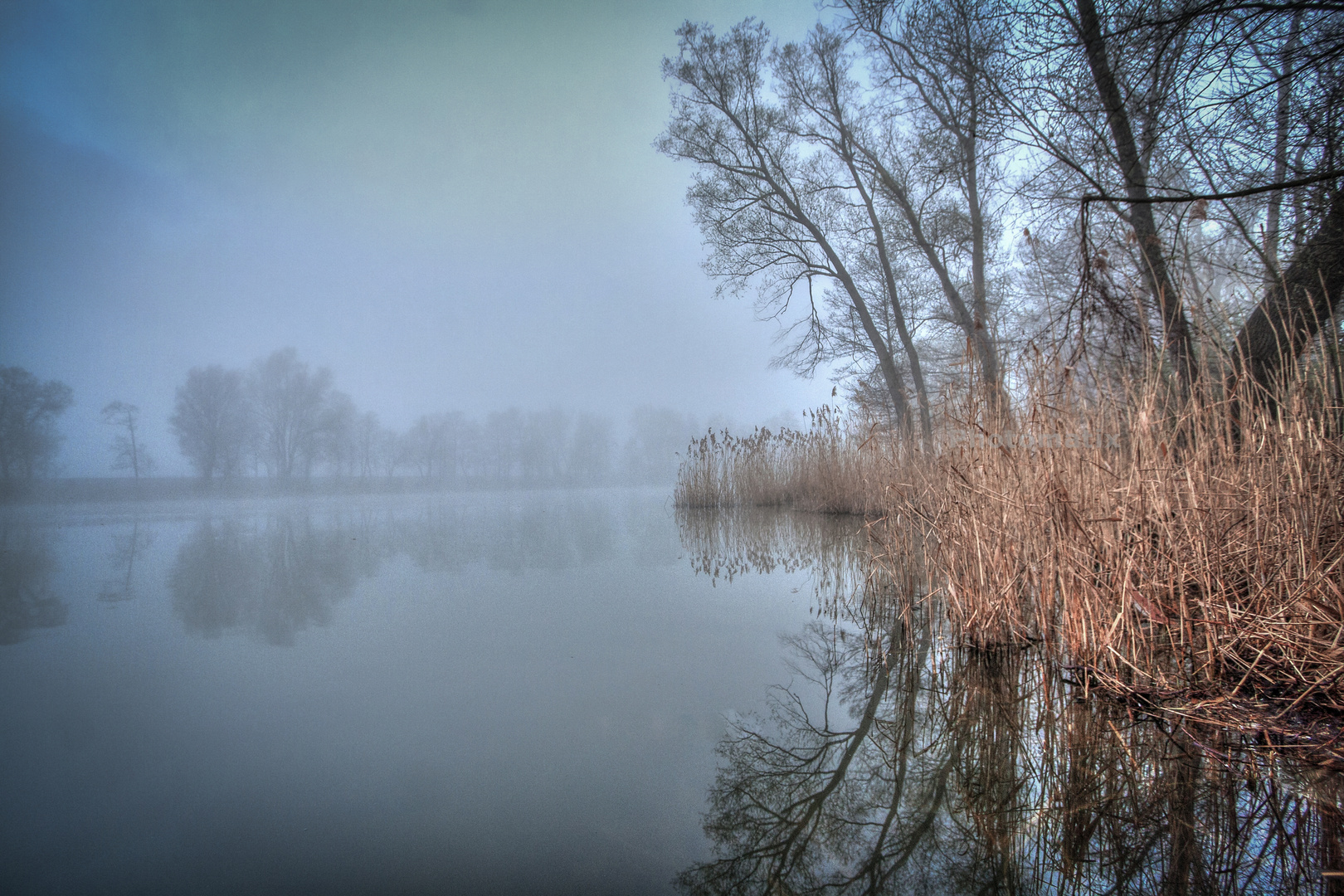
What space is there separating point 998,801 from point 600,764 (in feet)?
2.32

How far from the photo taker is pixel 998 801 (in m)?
1.01

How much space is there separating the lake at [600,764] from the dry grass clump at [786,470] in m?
4.31

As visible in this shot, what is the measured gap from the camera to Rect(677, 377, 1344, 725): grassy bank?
4.39 feet

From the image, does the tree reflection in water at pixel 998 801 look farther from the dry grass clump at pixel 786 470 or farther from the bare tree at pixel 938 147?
the dry grass clump at pixel 786 470

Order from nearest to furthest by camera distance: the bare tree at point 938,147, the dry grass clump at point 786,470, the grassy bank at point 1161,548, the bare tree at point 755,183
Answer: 1. the grassy bank at point 1161,548
2. the bare tree at point 938,147
3. the dry grass clump at point 786,470
4. the bare tree at point 755,183

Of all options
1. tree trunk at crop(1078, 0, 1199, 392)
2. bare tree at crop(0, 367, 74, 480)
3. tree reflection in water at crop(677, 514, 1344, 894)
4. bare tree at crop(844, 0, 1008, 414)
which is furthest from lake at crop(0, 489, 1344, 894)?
bare tree at crop(0, 367, 74, 480)

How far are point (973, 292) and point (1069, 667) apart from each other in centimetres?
744

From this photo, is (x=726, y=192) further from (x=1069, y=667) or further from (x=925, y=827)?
(x=925, y=827)

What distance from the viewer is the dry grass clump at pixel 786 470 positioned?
6.64 metres

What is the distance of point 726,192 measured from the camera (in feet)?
28.2

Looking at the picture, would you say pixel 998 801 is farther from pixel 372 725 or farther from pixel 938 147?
pixel 938 147

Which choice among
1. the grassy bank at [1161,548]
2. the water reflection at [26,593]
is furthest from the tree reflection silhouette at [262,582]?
the grassy bank at [1161,548]

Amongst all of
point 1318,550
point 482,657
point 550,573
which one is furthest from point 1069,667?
point 550,573

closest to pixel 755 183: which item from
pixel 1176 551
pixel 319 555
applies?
pixel 319 555
